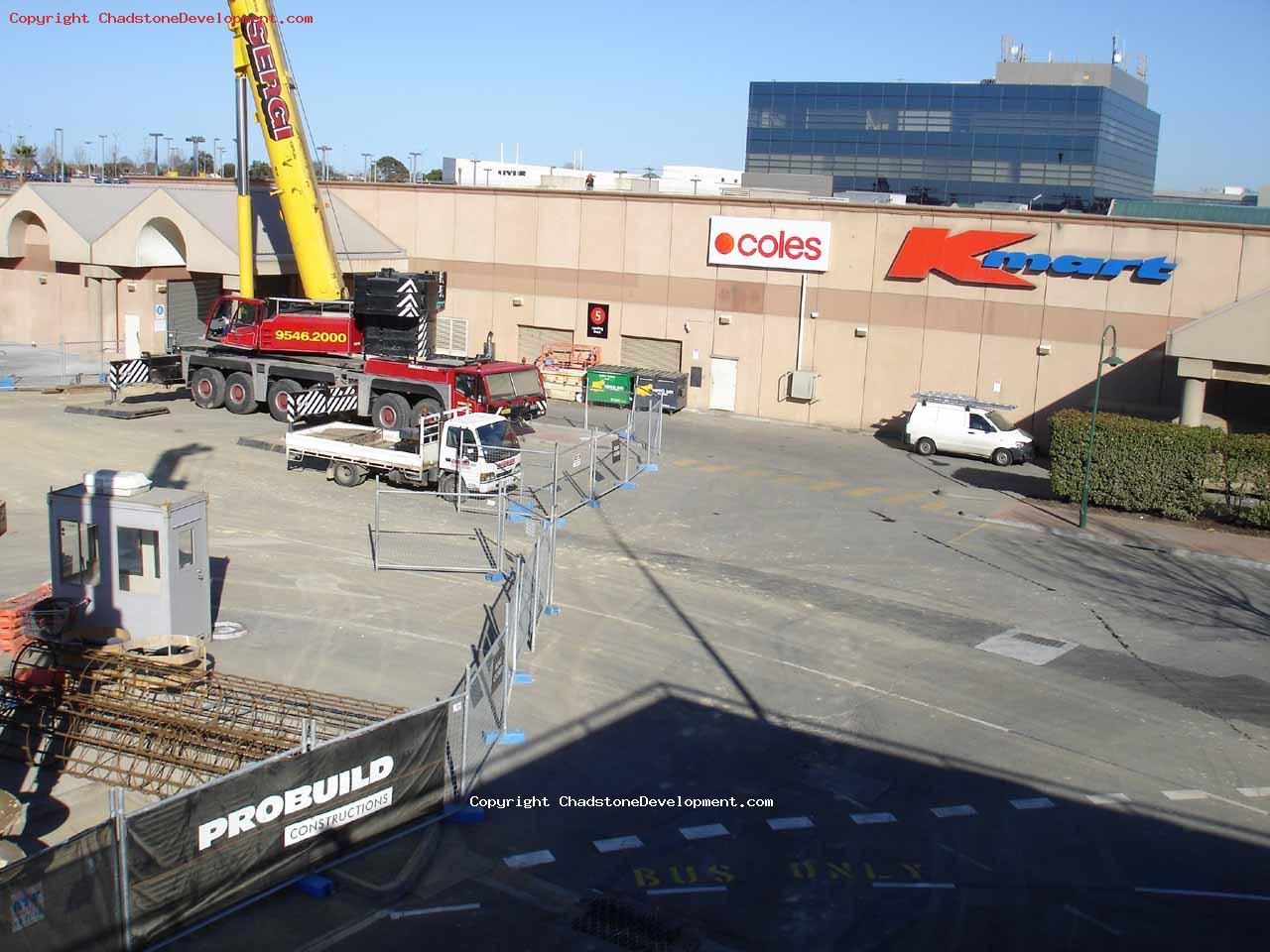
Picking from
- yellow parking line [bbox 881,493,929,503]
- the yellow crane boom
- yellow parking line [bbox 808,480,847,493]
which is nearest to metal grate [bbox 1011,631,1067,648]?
yellow parking line [bbox 881,493,929,503]

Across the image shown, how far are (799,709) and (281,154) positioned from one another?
25.3 meters

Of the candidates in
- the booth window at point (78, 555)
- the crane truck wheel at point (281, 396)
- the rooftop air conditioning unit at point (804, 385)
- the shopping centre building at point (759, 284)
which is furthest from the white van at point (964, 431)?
the booth window at point (78, 555)

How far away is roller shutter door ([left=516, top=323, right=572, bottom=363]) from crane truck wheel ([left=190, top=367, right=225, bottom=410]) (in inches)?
470

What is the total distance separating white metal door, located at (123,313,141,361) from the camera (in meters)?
41.4

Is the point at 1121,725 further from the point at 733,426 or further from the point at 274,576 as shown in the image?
the point at 733,426

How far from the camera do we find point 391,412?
30.7m

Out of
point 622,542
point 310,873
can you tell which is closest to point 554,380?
point 622,542

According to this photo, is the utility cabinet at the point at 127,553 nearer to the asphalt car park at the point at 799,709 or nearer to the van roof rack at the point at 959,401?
the asphalt car park at the point at 799,709

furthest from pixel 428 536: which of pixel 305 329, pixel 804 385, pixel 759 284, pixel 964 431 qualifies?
pixel 759 284

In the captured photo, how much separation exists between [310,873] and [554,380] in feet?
98.8

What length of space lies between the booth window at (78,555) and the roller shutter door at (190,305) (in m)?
27.0

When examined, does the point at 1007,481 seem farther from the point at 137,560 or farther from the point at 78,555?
the point at 78,555

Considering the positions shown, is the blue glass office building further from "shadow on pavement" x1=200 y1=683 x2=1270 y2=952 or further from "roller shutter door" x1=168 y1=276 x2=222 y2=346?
"shadow on pavement" x1=200 y1=683 x2=1270 y2=952

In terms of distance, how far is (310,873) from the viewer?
10508 millimetres
